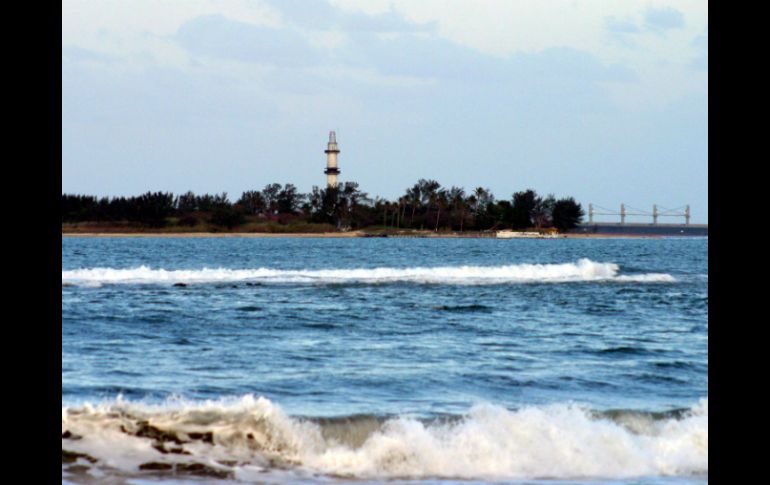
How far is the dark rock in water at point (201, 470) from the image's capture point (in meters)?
7.01

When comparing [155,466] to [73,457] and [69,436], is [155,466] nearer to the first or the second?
[73,457]

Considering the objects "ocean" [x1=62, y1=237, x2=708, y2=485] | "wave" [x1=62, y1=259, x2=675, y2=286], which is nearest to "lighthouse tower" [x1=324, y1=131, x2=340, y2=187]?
"wave" [x1=62, y1=259, x2=675, y2=286]

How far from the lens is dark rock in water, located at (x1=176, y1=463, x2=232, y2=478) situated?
701 cm

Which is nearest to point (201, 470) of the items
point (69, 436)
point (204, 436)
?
point (204, 436)

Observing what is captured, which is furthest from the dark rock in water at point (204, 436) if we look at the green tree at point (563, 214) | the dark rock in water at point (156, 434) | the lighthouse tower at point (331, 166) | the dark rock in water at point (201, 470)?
the green tree at point (563, 214)

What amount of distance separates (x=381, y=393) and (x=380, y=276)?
80.0 feet

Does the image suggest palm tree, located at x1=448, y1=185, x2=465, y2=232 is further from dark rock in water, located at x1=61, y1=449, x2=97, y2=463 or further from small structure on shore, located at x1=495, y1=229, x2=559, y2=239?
dark rock in water, located at x1=61, y1=449, x2=97, y2=463

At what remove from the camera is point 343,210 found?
405ft

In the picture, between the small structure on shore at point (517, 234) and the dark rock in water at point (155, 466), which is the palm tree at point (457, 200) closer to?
the small structure on shore at point (517, 234)

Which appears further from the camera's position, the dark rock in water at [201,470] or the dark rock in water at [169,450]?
the dark rock in water at [169,450]

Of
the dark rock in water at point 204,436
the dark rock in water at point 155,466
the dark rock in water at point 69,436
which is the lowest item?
the dark rock in water at point 155,466
